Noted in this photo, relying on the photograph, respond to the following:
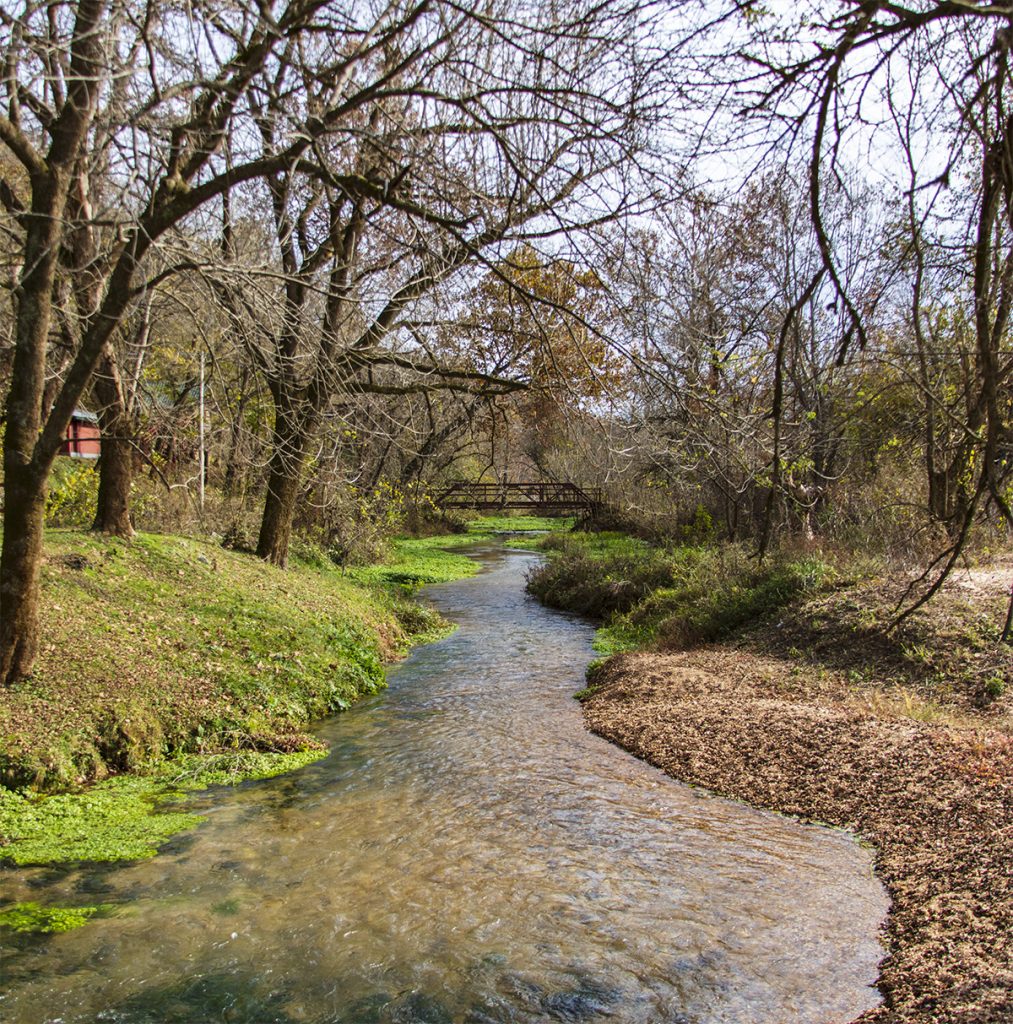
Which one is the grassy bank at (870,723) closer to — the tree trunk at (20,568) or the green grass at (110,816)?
the green grass at (110,816)

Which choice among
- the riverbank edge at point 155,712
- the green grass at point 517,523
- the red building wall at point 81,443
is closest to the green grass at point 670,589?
the riverbank edge at point 155,712

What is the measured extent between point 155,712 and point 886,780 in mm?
6055

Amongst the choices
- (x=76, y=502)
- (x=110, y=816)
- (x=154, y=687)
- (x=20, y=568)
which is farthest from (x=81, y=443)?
(x=110, y=816)

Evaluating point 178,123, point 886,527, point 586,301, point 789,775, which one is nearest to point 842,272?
point 886,527

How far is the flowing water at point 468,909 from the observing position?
3924 mm

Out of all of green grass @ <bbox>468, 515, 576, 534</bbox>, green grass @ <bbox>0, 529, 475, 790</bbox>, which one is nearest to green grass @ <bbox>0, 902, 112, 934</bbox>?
green grass @ <bbox>0, 529, 475, 790</bbox>

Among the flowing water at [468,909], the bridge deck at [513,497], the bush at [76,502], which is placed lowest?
the flowing water at [468,909]

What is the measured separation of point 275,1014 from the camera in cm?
384

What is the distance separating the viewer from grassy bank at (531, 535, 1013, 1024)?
4145mm

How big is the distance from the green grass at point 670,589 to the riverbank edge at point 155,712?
3.49 m

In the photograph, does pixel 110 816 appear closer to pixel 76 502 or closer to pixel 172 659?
pixel 172 659

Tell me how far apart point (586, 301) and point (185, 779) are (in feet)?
17.8

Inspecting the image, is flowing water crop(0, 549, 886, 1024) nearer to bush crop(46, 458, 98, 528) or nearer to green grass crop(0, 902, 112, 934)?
green grass crop(0, 902, 112, 934)

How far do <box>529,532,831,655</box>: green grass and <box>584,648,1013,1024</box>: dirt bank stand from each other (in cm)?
159
